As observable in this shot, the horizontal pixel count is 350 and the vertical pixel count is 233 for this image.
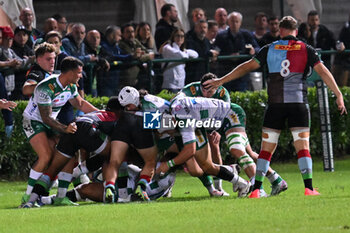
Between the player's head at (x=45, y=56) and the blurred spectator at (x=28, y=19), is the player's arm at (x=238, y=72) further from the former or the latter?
the blurred spectator at (x=28, y=19)

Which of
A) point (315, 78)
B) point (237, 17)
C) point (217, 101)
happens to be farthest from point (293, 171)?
point (217, 101)

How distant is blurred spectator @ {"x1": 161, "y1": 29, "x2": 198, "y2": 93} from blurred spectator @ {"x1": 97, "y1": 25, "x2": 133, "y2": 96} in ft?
2.62

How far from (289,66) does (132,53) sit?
660 cm

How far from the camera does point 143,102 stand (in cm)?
1387

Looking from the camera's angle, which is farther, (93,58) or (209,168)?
(93,58)

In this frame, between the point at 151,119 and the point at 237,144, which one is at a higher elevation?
the point at 151,119

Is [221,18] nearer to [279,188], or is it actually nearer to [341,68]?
[341,68]

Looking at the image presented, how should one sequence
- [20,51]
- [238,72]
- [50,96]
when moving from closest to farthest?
[238,72], [50,96], [20,51]

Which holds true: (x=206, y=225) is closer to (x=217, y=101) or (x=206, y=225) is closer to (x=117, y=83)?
(x=217, y=101)

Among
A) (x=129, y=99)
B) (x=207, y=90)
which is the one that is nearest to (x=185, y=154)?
(x=129, y=99)

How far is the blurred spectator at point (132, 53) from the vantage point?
60.7 feet

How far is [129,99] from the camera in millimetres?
13500

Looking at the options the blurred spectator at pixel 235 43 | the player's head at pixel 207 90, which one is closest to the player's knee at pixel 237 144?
the player's head at pixel 207 90

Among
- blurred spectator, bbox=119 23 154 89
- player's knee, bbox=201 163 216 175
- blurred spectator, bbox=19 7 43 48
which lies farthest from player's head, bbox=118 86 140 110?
blurred spectator, bbox=19 7 43 48
